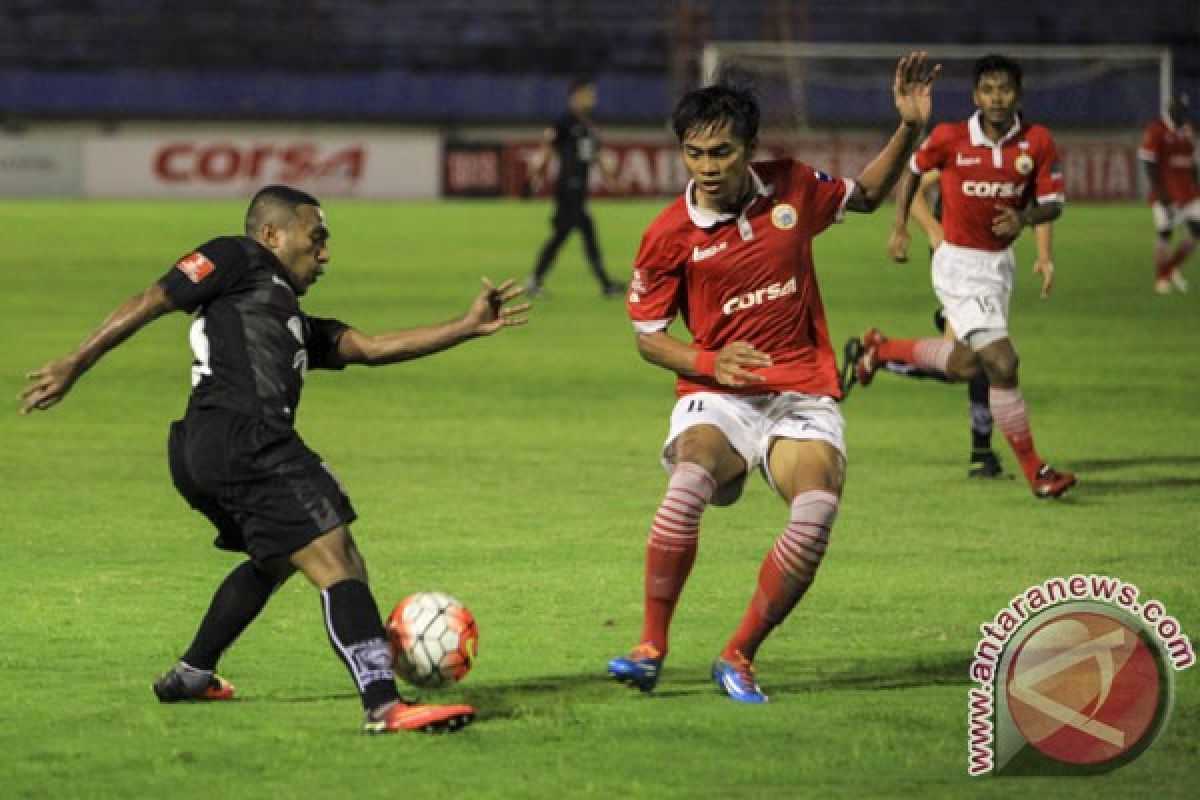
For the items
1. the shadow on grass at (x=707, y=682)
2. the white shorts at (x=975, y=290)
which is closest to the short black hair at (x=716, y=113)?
the shadow on grass at (x=707, y=682)

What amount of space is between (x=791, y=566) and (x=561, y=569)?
2.52 meters

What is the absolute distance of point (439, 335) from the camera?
6.77 metres

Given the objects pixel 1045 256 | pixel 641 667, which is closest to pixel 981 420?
pixel 1045 256

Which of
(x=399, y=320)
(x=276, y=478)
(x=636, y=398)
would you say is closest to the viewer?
(x=276, y=478)

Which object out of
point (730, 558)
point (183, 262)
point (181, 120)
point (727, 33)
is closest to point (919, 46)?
point (727, 33)

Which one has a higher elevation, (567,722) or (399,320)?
(567,722)

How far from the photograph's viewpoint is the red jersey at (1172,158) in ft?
82.7

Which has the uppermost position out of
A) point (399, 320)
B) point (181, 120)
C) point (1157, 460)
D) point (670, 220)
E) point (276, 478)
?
point (670, 220)

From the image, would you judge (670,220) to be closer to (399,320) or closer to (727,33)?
(399,320)

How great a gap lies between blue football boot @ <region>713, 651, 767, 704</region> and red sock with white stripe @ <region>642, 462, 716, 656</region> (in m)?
0.20

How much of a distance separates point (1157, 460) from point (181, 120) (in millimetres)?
36067

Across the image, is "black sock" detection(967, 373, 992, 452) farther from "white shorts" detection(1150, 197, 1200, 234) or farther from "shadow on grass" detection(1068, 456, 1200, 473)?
"white shorts" detection(1150, 197, 1200, 234)

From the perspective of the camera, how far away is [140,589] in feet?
28.7

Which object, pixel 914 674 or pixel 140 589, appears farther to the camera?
pixel 140 589
